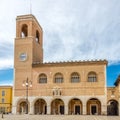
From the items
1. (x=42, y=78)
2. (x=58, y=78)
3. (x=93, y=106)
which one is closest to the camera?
(x=93, y=106)

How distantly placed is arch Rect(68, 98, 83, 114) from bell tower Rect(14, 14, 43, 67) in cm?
1124

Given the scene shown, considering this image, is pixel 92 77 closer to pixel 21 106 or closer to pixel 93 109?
pixel 93 109

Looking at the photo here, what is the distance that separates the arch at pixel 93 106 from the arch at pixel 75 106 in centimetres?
153

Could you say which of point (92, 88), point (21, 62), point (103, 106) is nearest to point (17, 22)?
point (21, 62)

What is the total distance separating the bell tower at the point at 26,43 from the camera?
53.8m

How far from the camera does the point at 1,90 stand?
211ft

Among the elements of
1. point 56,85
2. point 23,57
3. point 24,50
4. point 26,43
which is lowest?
point 56,85

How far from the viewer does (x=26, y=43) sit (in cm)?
5472

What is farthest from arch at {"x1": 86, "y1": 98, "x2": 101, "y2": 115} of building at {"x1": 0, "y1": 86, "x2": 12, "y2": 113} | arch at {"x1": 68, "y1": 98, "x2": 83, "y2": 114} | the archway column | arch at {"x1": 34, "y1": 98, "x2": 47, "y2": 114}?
building at {"x1": 0, "y1": 86, "x2": 12, "y2": 113}

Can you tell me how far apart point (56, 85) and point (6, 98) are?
17.7m

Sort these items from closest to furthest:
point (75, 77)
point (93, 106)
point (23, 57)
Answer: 1. point (75, 77)
2. point (93, 106)
3. point (23, 57)

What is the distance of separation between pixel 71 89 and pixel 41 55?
13.8 meters

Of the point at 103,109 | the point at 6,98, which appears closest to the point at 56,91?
the point at 103,109

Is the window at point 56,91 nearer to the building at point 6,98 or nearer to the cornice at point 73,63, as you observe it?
the cornice at point 73,63
